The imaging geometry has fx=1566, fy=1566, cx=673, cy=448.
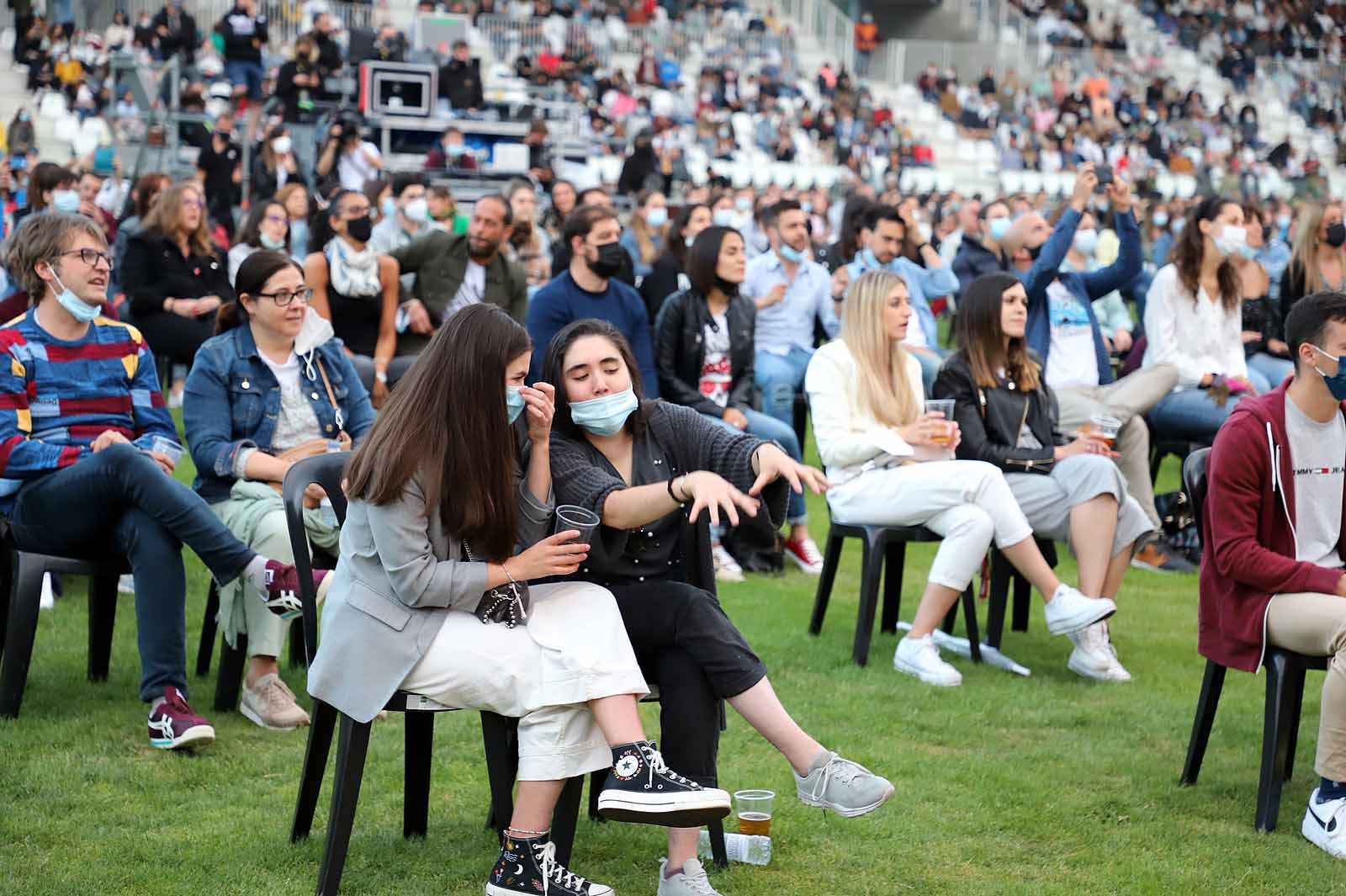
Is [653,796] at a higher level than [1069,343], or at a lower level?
lower

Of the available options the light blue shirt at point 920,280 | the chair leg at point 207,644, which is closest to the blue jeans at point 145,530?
the chair leg at point 207,644

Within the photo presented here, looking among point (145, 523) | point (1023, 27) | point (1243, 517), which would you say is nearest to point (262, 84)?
point (145, 523)

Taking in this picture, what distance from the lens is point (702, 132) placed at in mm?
24594

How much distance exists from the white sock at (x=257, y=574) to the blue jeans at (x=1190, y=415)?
4.88 meters

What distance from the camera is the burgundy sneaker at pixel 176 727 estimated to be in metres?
4.34

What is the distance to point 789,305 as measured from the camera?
8.53 meters

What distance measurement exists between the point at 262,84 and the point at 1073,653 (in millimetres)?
15748

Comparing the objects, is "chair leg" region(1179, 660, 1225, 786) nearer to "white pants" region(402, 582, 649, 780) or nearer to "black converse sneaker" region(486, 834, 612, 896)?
"white pants" region(402, 582, 649, 780)

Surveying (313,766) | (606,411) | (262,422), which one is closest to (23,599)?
(262,422)

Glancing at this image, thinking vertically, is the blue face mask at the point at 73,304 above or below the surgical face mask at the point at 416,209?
below

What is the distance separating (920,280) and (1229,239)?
6.47 ft

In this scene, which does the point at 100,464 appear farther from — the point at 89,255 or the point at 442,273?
the point at 442,273

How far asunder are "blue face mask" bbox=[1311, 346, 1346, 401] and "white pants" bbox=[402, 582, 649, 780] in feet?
6.93

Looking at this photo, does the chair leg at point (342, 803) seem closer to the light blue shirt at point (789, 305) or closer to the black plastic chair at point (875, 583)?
the black plastic chair at point (875, 583)
